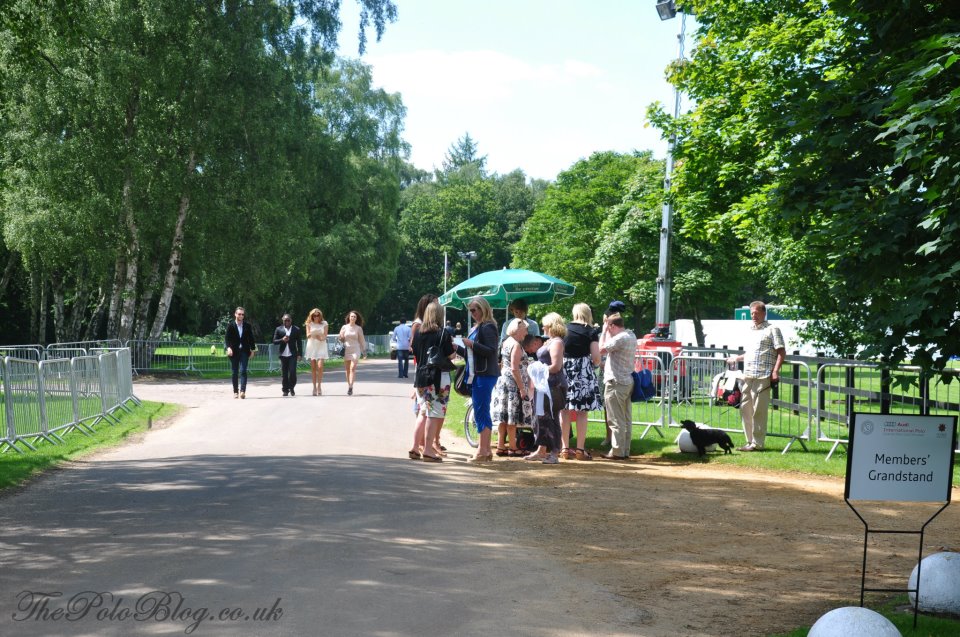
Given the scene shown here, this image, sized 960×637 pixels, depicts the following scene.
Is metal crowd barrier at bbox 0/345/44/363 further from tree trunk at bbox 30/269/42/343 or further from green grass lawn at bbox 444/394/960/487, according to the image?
tree trunk at bbox 30/269/42/343

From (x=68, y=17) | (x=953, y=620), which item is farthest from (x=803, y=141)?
(x=68, y=17)

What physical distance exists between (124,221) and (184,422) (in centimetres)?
1694

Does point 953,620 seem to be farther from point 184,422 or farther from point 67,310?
point 67,310

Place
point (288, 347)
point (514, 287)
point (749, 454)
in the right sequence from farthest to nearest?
point (288, 347) < point (514, 287) < point (749, 454)

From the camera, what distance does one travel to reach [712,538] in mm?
7930

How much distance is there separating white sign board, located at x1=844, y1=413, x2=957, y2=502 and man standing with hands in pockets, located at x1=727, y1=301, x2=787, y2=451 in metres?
7.21

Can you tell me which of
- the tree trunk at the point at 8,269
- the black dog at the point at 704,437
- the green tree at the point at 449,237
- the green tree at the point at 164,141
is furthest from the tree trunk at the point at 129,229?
the green tree at the point at 449,237

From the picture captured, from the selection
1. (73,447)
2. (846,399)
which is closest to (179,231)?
(73,447)

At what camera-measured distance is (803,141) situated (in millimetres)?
6922

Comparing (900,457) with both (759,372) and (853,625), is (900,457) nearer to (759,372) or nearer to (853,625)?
(853,625)

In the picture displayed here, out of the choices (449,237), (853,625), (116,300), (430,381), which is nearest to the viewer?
(853,625)

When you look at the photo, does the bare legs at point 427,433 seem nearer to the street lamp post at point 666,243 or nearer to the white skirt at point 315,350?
the white skirt at point 315,350

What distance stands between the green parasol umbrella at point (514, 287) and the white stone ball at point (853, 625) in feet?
48.3

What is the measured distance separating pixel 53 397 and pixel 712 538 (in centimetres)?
977
